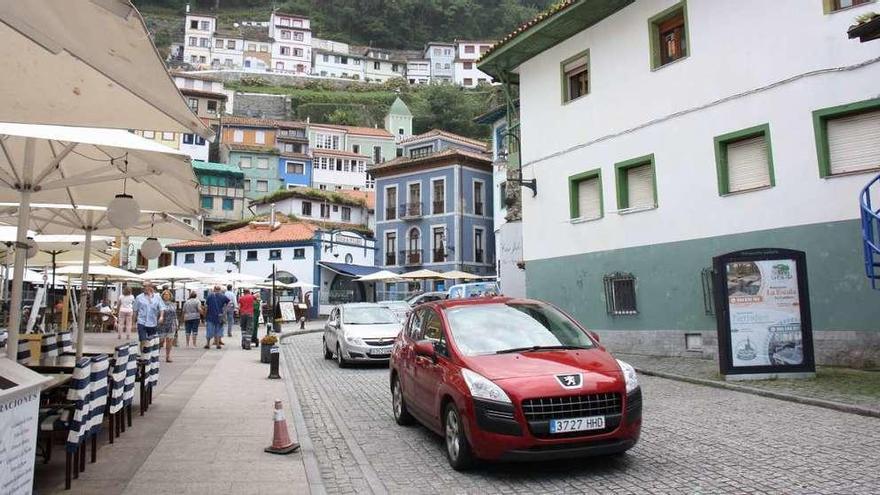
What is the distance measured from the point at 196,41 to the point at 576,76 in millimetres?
109748

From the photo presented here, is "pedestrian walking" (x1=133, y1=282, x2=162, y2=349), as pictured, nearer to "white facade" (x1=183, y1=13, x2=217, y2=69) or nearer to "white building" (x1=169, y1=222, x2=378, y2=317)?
"white building" (x1=169, y1=222, x2=378, y2=317)

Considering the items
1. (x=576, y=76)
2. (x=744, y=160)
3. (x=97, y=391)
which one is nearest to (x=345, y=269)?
(x=576, y=76)

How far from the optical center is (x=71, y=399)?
5348 mm

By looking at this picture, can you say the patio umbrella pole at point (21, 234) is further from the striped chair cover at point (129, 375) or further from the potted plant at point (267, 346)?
the potted plant at point (267, 346)

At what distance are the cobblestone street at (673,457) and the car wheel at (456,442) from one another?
109mm

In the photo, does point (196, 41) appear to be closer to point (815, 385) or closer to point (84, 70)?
point (815, 385)

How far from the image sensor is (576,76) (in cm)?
1766

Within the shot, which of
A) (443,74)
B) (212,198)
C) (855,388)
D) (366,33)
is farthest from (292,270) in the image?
(366,33)

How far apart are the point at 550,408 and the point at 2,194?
753 cm

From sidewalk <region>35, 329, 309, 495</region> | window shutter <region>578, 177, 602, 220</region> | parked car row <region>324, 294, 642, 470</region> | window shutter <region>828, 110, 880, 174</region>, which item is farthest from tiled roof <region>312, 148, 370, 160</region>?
parked car row <region>324, 294, 642, 470</region>

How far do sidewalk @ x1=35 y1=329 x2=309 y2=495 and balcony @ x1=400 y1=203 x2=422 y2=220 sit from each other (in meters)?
37.5

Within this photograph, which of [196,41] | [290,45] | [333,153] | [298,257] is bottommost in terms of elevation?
[298,257]

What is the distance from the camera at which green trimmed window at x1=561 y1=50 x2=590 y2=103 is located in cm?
1714

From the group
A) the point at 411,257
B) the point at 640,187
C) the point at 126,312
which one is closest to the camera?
the point at 640,187
